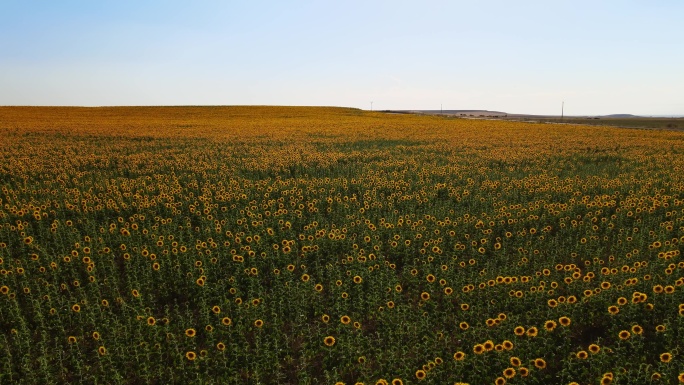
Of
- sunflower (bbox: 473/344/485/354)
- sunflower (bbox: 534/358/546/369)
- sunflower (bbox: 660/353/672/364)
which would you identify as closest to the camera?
sunflower (bbox: 660/353/672/364)

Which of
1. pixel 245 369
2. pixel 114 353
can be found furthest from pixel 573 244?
pixel 114 353

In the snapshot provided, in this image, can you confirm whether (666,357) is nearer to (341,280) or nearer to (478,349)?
(478,349)

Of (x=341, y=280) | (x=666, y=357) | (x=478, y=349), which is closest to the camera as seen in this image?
(x=666, y=357)

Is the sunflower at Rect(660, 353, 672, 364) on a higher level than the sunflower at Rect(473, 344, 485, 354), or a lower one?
higher

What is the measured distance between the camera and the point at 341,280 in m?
7.74

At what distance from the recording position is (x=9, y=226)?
31.3 ft

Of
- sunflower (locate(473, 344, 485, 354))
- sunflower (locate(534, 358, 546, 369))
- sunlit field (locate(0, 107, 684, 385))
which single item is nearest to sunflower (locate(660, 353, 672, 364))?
sunlit field (locate(0, 107, 684, 385))

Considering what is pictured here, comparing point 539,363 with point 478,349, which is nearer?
point 539,363

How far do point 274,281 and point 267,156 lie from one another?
13.6m

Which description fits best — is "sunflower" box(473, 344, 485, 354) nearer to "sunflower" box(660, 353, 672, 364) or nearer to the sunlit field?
the sunlit field

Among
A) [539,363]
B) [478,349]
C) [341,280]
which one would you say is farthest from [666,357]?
[341,280]

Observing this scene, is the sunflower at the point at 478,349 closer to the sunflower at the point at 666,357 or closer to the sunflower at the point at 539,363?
the sunflower at the point at 539,363

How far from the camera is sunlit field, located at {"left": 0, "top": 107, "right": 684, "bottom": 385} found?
5.52 metres

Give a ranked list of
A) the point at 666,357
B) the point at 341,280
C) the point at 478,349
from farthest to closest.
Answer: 1. the point at 341,280
2. the point at 478,349
3. the point at 666,357
